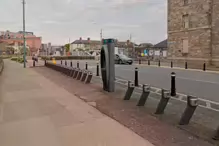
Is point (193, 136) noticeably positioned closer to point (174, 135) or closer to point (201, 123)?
point (174, 135)

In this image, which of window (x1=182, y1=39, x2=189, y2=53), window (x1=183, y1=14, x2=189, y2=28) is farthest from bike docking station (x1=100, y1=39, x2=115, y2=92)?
window (x1=183, y1=14, x2=189, y2=28)

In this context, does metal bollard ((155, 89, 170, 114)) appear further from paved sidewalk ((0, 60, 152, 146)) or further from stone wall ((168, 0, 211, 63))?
stone wall ((168, 0, 211, 63))

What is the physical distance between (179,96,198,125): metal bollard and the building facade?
27.4m

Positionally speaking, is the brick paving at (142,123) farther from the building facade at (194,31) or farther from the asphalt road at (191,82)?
the building facade at (194,31)

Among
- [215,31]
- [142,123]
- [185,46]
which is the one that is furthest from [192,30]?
[142,123]

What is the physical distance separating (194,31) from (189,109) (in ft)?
101

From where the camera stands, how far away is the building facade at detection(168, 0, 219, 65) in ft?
106

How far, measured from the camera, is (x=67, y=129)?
6000mm

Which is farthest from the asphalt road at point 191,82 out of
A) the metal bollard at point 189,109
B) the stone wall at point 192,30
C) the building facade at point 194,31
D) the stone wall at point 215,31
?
the stone wall at point 192,30

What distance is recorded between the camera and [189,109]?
6.05 meters

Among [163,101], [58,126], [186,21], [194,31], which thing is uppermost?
[186,21]

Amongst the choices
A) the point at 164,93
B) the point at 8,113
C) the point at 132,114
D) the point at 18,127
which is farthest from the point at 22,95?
the point at 164,93

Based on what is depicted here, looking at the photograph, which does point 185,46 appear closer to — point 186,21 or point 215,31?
point 186,21

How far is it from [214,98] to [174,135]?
453cm
